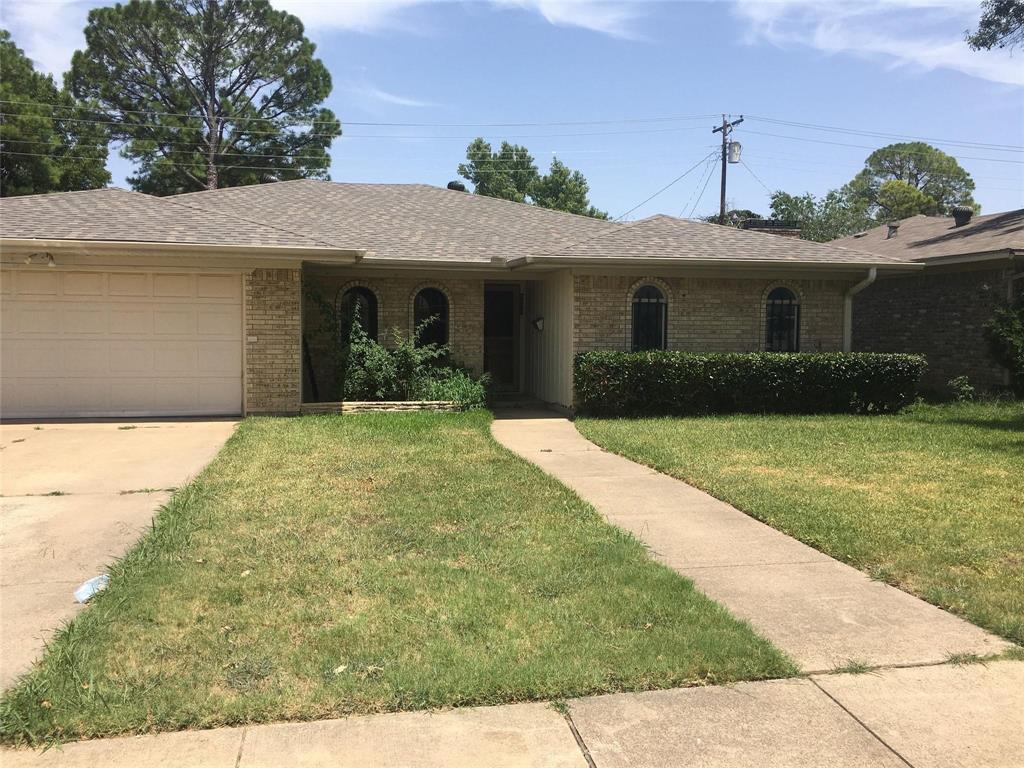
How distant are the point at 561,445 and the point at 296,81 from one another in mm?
31938

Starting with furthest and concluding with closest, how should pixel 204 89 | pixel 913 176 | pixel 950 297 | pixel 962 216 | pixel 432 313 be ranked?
pixel 913 176, pixel 204 89, pixel 962 216, pixel 950 297, pixel 432 313

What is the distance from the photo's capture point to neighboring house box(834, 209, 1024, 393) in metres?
15.8

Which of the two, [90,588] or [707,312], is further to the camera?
[707,312]

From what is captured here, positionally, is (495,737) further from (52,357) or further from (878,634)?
(52,357)

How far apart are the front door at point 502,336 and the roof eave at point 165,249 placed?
194 inches

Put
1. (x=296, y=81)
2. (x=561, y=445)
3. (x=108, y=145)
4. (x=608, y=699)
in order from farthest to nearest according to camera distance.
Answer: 1. (x=296, y=81)
2. (x=108, y=145)
3. (x=561, y=445)
4. (x=608, y=699)

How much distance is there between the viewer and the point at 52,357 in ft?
40.9

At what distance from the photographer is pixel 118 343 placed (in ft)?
41.2

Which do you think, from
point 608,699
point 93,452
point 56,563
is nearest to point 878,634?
point 608,699

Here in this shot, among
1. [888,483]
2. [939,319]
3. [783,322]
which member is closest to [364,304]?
[783,322]

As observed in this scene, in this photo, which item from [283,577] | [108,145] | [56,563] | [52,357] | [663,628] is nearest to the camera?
[663,628]

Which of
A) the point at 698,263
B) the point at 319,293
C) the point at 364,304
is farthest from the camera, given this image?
the point at 364,304

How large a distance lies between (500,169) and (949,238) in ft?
133

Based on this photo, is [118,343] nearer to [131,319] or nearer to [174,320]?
[131,319]
